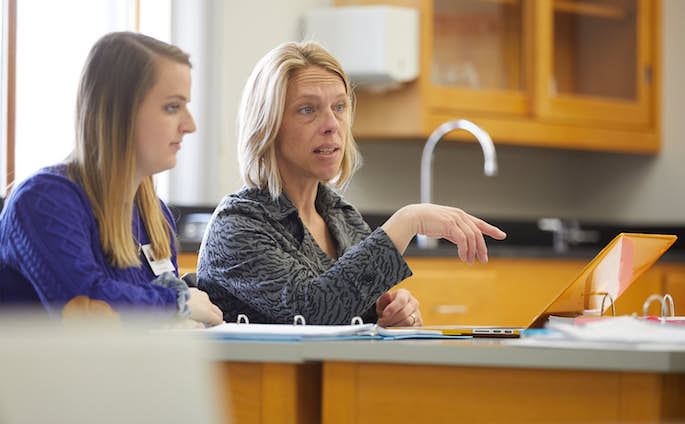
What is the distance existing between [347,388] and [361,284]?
400 mm

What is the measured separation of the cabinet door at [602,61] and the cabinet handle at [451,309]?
1.15 meters

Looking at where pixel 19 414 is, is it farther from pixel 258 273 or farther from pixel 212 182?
pixel 212 182

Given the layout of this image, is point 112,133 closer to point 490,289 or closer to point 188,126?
point 188,126

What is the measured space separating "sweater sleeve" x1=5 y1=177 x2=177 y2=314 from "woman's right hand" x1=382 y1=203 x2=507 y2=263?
373mm

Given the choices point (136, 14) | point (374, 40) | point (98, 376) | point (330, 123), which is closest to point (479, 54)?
point (374, 40)

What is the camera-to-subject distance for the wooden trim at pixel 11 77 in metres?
2.83

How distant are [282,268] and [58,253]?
39 cm

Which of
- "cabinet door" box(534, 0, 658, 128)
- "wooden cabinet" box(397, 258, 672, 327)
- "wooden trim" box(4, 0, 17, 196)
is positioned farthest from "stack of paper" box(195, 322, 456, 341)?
"cabinet door" box(534, 0, 658, 128)

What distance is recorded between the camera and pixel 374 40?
321 centimetres

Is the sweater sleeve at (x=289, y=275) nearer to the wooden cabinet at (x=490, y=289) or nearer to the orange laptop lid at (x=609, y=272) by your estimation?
the orange laptop lid at (x=609, y=272)

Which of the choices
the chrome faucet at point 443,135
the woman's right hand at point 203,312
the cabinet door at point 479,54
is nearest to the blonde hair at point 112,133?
the woman's right hand at point 203,312

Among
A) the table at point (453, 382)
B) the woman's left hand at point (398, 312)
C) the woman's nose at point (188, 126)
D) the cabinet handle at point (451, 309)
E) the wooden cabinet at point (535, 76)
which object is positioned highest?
the wooden cabinet at point (535, 76)

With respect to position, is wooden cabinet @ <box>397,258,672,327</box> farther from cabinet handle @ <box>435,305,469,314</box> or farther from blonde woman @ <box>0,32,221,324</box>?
blonde woman @ <box>0,32,221,324</box>

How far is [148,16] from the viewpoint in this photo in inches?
126
